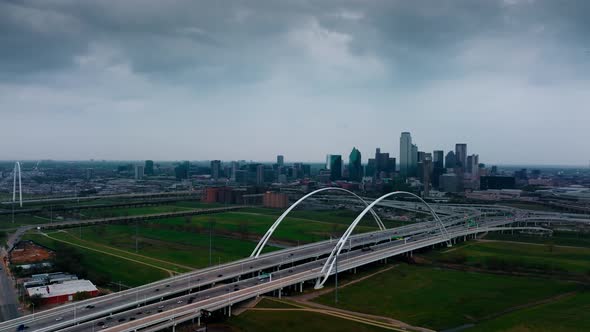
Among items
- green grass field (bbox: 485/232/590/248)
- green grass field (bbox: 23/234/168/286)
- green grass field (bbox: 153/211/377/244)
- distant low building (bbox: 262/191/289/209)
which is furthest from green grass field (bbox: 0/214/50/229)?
green grass field (bbox: 485/232/590/248)

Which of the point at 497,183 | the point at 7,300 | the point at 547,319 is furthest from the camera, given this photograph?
the point at 497,183

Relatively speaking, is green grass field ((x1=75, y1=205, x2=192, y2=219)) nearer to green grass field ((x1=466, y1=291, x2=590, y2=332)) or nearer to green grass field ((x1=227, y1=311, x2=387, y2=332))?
green grass field ((x1=227, y1=311, x2=387, y2=332))

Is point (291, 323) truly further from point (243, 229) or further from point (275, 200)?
point (275, 200)

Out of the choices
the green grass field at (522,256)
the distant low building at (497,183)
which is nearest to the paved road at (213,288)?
the green grass field at (522,256)

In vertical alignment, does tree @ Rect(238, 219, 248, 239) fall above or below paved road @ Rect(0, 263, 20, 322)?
above

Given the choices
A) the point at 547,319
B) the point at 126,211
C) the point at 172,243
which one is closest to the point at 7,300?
the point at 172,243

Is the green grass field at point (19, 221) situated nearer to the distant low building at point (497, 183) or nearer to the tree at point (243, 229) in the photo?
the tree at point (243, 229)

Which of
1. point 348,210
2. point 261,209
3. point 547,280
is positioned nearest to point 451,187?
point 348,210
